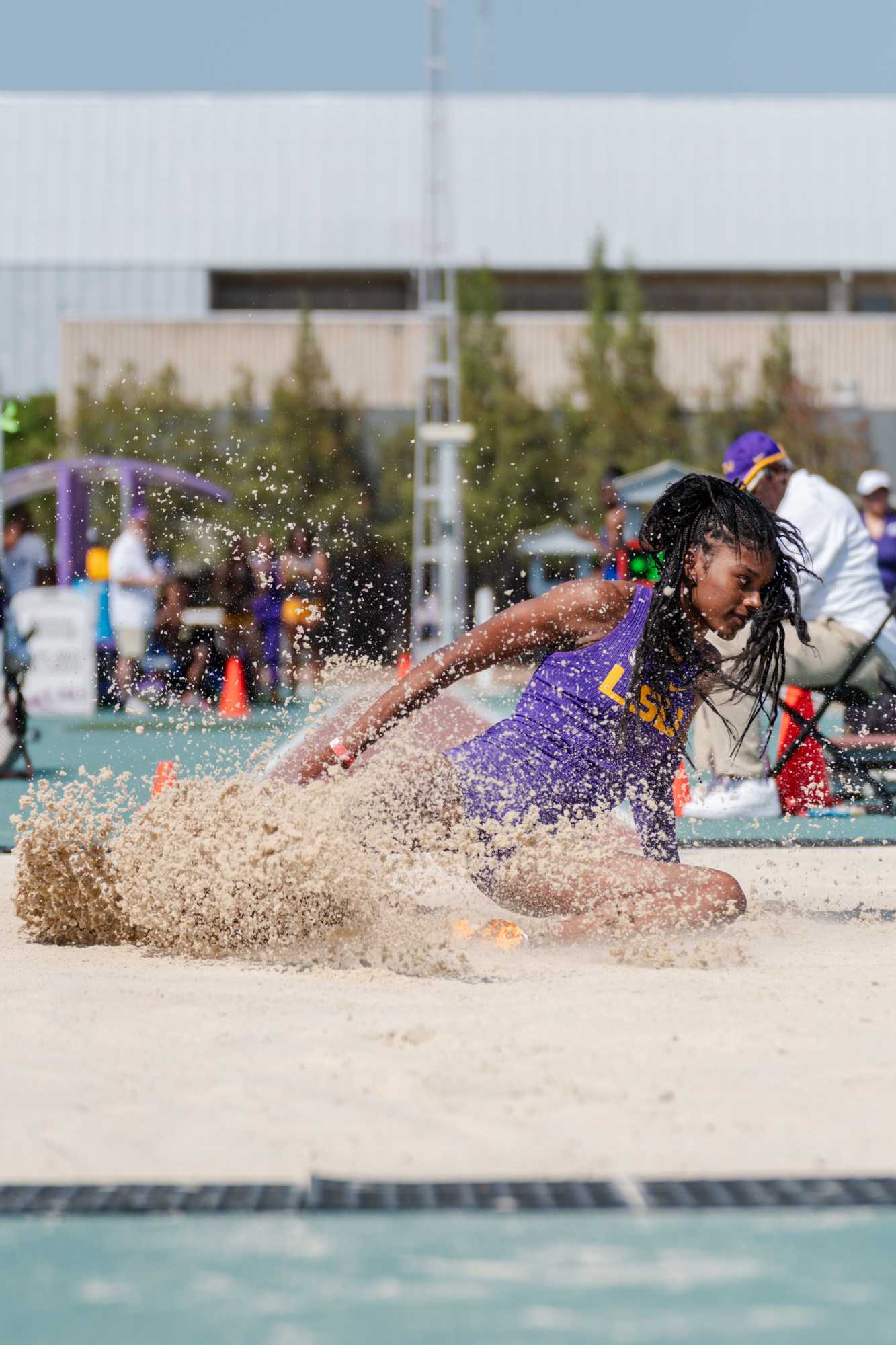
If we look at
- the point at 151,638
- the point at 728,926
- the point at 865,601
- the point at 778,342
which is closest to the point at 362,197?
the point at 778,342

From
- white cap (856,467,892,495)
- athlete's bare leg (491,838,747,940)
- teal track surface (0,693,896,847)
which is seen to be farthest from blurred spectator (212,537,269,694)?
athlete's bare leg (491,838,747,940)

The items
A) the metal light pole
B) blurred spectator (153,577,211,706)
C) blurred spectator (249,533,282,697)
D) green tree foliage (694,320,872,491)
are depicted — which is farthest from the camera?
green tree foliage (694,320,872,491)

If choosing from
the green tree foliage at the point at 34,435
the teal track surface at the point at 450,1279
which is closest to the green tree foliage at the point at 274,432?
the green tree foliage at the point at 34,435

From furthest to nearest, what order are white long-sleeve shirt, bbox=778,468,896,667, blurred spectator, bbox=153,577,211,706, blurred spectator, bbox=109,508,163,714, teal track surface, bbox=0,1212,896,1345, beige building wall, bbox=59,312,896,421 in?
1. beige building wall, bbox=59,312,896,421
2. blurred spectator, bbox=153,577,211,706
3. blurred spectator, bbox=109,508,163,714
4. white long-sleeve shirt, bbox=778,468,896,667
5. teal track surface, bbox=0,1212,896,1345

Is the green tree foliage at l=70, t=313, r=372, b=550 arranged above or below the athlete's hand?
above

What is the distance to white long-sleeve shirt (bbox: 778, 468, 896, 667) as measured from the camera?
9141mm

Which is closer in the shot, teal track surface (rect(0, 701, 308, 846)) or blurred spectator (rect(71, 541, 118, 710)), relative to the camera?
teal track surface (rect(0, 701, 308, 846))

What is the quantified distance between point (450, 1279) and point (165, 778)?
4188mm

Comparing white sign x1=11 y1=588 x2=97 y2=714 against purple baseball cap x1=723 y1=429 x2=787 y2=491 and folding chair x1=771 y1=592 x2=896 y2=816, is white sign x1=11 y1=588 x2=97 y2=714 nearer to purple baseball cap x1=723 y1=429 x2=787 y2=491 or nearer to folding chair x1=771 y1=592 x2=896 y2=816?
purple baseball cap x1=723 y1=429 x2=787 y2=491

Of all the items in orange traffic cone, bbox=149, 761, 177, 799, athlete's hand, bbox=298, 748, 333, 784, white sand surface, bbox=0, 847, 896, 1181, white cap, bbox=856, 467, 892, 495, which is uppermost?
white cap, bbox=856, 467, 892, 495

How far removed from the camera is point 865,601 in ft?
30.2

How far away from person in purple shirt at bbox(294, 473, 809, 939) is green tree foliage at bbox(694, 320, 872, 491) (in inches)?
1638

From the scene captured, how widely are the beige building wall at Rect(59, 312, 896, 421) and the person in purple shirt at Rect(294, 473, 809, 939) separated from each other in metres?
43.3

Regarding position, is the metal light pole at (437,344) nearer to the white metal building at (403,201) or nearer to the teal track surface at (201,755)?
the teal track surface at (201,755)
